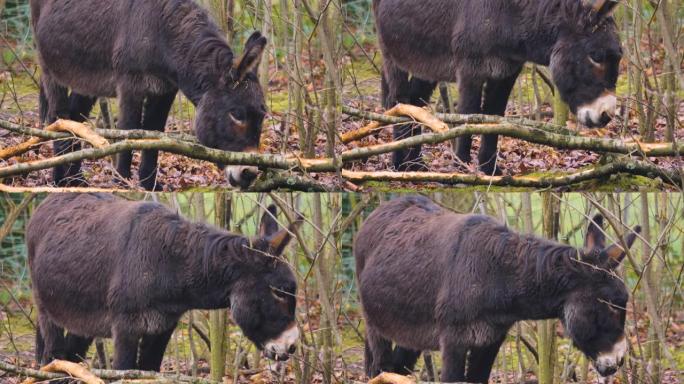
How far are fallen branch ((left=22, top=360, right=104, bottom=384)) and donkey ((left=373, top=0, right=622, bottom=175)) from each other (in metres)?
2.91

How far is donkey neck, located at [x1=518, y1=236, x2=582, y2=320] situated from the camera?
7695 millimetres

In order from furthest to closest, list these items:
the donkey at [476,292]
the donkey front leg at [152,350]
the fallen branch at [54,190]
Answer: the fallen branch at [54,190] → the donkey front leg at [152,350] → the donkey at [476,292]

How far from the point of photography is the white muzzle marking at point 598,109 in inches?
318

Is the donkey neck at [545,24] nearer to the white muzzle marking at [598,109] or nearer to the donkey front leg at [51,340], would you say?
the white muzzle marking at [598,109]

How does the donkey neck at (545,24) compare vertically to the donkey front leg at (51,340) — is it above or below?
above

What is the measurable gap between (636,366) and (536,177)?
7.04 feet

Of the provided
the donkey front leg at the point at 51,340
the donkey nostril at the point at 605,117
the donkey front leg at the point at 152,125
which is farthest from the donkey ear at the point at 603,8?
the donkey front leg at the point at 51,340

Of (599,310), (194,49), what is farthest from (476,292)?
(194,49)

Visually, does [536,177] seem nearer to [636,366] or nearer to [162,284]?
[636,366]

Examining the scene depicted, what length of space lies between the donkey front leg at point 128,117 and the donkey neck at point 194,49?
438 mm

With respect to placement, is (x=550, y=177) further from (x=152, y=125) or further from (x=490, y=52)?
(x=152, y=125)

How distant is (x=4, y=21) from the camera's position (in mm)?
10695

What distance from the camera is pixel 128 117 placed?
8.88 meters

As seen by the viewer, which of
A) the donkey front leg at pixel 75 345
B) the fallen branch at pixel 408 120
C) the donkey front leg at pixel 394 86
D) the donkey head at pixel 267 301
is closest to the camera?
the fallen branch at pixel 408 120
